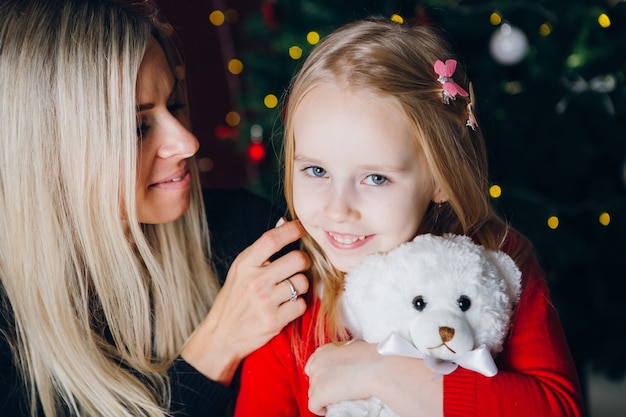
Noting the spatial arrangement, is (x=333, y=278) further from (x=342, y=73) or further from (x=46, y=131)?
(x=46, y=131)

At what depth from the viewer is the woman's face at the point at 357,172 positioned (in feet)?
3.69

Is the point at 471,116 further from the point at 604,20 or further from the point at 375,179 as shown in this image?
the point at 604,20

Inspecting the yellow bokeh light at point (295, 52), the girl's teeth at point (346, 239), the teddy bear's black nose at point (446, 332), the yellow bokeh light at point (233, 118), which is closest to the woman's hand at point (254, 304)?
the girl's teeth at point (346, 239)

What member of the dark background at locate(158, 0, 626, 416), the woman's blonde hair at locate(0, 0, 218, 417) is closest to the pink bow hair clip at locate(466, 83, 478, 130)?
the dark background at locate(158, 0, 626, 416)

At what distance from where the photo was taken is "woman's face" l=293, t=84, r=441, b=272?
44.3 inches

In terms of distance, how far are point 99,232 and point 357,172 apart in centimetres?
54

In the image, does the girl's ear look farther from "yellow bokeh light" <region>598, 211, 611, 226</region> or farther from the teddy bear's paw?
"yellow bokeh light" <region>598, 211, 611, 226</region>

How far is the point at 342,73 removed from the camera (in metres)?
1.18

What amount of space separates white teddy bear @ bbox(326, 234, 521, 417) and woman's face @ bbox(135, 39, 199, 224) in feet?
1.51

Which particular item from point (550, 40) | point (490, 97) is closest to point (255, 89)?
point (490, 97)

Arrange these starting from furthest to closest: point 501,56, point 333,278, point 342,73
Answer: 1. point 501,56
2. point 333,278
3. point 342,73

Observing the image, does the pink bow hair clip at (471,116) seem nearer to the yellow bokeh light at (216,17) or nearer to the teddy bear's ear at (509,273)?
the teddy bear's ear at (509,273)

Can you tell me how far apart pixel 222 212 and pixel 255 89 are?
0.58 m

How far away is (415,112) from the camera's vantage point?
1154 millimetres
